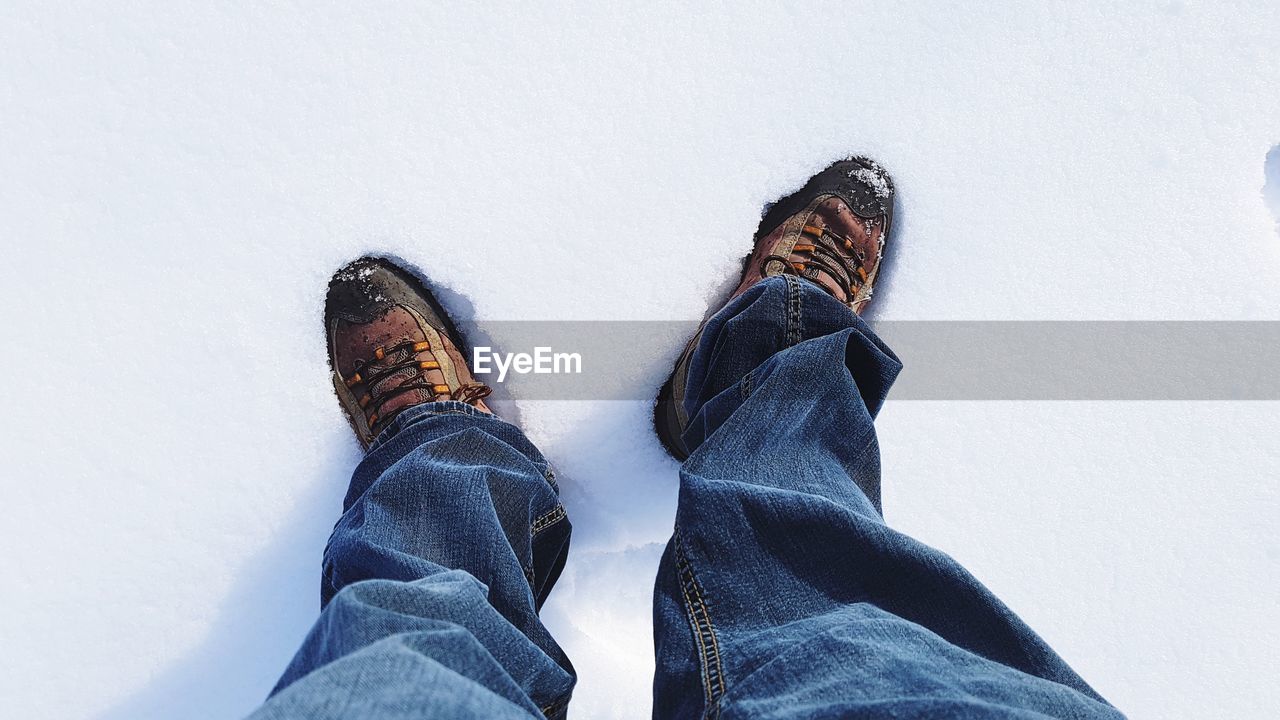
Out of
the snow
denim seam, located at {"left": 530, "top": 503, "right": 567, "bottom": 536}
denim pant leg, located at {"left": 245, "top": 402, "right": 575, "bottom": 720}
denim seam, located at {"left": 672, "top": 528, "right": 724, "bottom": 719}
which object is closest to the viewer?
denim pant leg, located at {"left": 245, "top": 402, "right": 575, "bottom": 720}

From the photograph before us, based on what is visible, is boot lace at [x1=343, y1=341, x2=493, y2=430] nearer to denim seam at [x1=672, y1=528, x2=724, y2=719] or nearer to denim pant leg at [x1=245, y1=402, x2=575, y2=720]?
denim pant leg at [x1=245, y1=402, x2=575, y2=720]

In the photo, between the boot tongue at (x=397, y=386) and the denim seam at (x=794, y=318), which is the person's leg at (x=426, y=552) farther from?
the denim seam at (x=794, y=318)

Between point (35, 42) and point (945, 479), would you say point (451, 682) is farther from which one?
point (35, 42)

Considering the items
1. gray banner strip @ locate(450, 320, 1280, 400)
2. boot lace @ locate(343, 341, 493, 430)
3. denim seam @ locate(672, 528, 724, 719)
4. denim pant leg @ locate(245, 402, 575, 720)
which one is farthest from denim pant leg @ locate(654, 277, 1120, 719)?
boot lace @ locate(343, 341, 493, 430)

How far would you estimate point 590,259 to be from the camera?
2.79ft

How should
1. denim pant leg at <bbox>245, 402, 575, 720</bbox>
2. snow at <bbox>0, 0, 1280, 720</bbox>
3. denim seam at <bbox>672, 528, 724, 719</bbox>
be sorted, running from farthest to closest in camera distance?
snow at <bbox>0, 0, 1280, 720</bbox> < denim seam at <bbox>672, 528, 724, 719</bbox> < denim pant leg at <bbox>245, 402, 575, 720</bbox>

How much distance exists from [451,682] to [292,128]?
2.32 feet

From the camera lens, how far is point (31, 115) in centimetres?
84

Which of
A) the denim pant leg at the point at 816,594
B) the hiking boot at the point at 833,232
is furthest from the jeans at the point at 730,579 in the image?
the hiking boot at the point at 833,232

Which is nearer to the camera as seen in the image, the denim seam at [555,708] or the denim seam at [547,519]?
the denim seam at [555,708]

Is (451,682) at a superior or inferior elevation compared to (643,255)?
inferior

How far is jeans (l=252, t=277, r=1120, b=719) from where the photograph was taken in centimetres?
41

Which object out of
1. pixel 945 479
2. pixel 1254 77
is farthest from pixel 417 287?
pixel 1254 77

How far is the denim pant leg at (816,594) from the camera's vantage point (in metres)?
0.43
